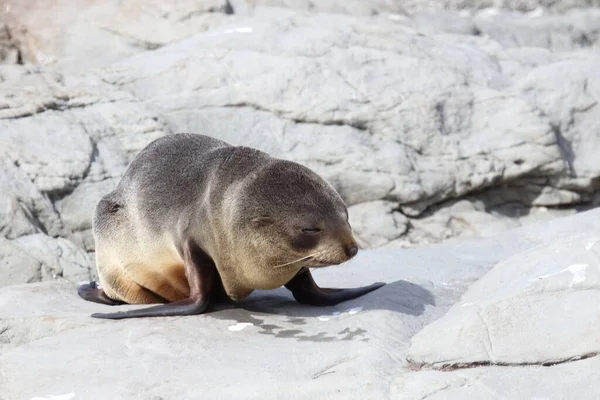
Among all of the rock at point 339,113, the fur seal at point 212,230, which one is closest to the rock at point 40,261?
the rock at point 339,113

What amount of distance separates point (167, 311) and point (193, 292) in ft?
0.79

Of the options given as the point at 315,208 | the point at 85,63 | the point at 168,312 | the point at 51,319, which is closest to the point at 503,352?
the point at 315,208

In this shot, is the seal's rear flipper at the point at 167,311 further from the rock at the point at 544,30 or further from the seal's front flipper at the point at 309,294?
the rock at the point at 544,30

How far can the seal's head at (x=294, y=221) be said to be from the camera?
5.37 meters

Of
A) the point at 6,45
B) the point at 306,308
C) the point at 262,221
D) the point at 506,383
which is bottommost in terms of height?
the point at 306,308

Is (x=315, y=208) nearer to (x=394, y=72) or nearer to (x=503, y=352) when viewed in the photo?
→ (x=503, y=352)

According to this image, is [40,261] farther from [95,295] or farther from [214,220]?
[214,220]

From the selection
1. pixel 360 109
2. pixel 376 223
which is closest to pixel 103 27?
pixel 360 109

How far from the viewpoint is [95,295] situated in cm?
688

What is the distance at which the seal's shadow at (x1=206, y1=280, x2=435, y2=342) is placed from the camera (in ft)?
17.6

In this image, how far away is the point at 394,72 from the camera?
11383 mm

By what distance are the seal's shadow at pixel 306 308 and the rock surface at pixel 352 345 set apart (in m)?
0.01

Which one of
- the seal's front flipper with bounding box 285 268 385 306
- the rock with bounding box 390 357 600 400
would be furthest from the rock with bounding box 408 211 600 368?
the seal's front flipper with bounding box 285 268 385 306

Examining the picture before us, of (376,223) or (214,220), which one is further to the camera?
(376,223)
